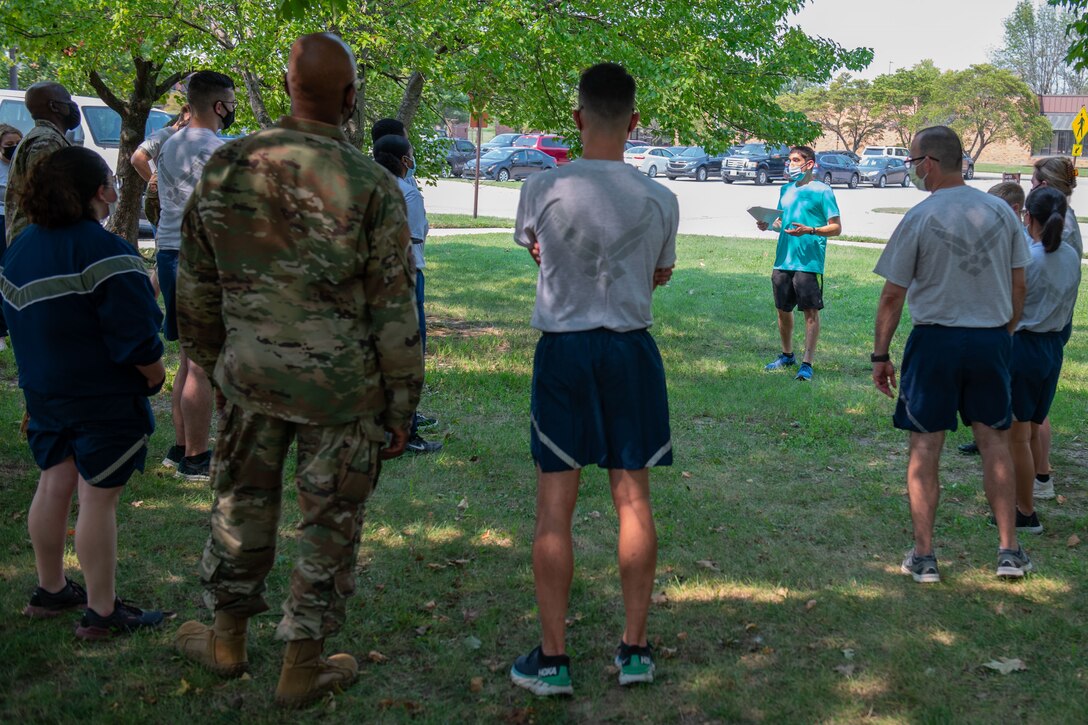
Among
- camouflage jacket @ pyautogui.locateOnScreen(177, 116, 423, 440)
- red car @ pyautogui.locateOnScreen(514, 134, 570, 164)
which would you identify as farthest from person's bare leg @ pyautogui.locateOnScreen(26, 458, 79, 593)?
red car @ pyautogui.locateOnScreen(514, 134, 570, 164)

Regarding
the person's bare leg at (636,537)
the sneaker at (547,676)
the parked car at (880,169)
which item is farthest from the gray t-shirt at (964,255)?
the parked car at (880,169)

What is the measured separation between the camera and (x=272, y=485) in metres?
3.49

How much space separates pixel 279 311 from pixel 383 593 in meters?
1.79

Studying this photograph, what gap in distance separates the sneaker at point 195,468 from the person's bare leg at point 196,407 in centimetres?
3

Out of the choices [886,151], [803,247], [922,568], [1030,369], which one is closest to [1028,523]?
[1030,369]

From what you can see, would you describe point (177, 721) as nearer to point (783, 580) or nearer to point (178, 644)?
point (178, 644)

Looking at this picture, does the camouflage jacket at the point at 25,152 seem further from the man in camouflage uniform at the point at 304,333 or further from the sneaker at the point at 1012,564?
the sneaker at the point at 1012,564

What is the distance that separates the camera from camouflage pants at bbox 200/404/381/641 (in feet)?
11.1

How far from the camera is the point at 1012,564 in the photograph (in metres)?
4.87

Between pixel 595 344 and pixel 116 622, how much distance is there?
2.16 metres

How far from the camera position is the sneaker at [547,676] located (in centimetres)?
372

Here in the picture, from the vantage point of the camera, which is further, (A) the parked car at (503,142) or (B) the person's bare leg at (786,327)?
(A) the parked car at (503,142)

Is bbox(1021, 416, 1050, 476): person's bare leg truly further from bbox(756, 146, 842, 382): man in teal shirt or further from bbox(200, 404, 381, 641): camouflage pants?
bbox(200, 404, 381, 641): camouflage pants

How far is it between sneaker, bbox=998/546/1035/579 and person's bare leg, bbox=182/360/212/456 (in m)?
4.20
